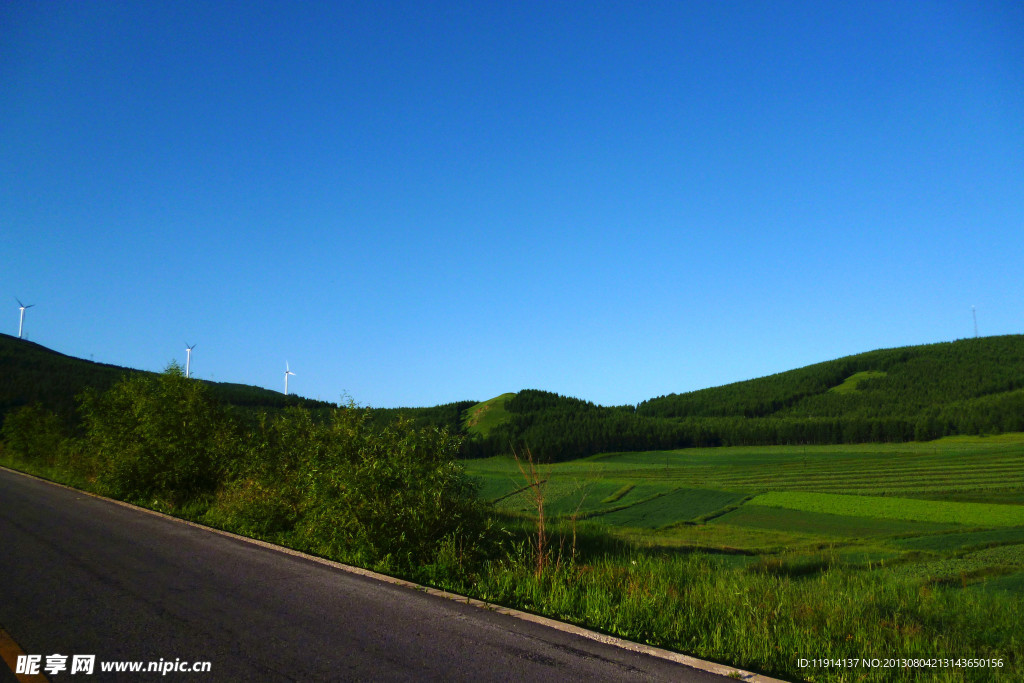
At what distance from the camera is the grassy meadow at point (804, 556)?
6.61 meters

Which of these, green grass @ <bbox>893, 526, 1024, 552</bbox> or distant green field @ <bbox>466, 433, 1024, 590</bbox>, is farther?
green grass @ <bbox>893, 526, 1024, 552</bbox>

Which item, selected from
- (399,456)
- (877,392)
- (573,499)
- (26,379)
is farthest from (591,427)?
(26,379)

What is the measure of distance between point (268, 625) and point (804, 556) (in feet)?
94.9

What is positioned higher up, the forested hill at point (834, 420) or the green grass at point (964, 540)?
the forested hill at point (834, 420)

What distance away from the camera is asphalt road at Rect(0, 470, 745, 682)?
560cm

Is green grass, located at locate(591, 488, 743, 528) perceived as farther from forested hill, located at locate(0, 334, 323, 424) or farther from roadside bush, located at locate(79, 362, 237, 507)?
forested hill, located at locate(0, 334, 323, 424)

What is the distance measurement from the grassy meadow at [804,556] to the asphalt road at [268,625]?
1.22 meters

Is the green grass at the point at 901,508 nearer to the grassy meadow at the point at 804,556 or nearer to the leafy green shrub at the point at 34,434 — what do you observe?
the grassy meadow at the point at 804,556

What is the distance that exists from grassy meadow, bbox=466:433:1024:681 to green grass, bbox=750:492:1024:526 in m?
0.18

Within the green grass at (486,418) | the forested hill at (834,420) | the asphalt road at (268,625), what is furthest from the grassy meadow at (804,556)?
the green grass at (486,418)

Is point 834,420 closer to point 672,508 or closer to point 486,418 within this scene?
point 486,418

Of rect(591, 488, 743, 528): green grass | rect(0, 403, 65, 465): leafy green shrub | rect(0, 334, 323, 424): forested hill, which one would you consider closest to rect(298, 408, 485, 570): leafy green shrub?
rect(591, 488, 743, 528): green grass

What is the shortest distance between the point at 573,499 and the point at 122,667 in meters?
49.2

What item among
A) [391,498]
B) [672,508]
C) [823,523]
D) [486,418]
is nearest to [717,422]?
[486,418]
